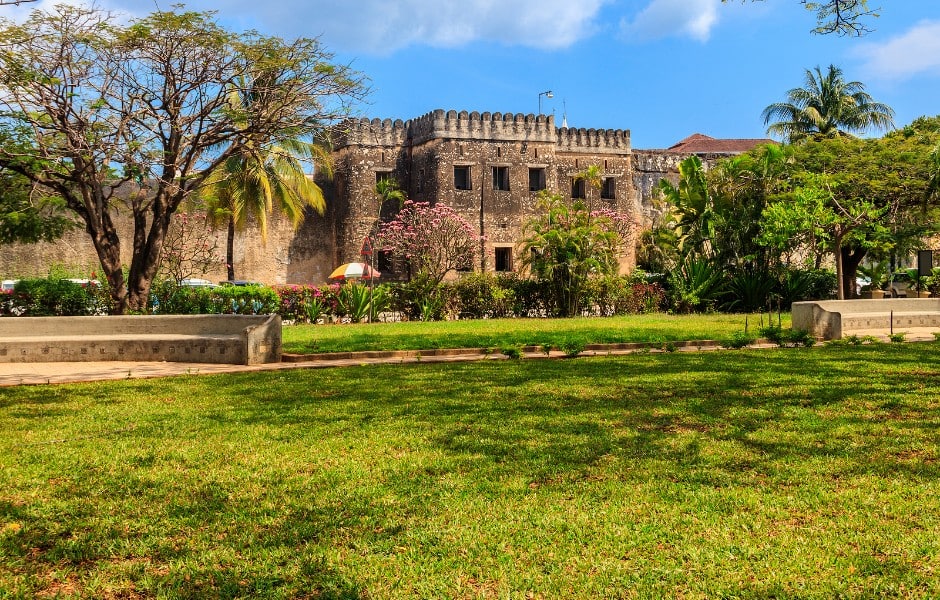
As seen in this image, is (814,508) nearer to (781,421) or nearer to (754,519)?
(754,519)

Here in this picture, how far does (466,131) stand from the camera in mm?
29516

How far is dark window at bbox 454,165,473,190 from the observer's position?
29.6 meters

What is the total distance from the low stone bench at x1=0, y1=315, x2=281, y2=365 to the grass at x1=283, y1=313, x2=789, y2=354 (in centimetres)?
85

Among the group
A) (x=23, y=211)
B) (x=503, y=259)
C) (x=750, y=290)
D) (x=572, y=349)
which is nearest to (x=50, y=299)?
(x=23, y=211)

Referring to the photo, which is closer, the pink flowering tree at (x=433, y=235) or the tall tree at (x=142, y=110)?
the tall tree at (x=142, y=110)

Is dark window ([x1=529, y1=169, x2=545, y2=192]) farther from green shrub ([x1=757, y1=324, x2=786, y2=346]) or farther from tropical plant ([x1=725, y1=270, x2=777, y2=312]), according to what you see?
green shrub ([x1=757, y1=324, x2=786, y2=346])

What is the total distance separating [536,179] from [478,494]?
90.6 feet

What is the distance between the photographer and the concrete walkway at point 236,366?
8.12 m

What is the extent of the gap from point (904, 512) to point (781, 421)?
1.87m

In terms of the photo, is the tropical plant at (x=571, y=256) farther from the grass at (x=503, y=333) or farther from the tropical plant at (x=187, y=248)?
the tropical plant at (x=187, y=248)

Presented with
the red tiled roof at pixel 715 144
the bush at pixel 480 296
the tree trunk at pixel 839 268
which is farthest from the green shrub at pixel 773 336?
the red tiled roof at pixel 715 144

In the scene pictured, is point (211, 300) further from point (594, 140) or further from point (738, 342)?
point (594, 140)

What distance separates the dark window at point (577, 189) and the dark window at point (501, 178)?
9.50 ft

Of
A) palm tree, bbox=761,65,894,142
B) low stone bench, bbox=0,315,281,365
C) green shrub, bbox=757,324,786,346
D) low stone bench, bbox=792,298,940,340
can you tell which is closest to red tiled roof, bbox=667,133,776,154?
palm tree, bbox=761,65,894,142
